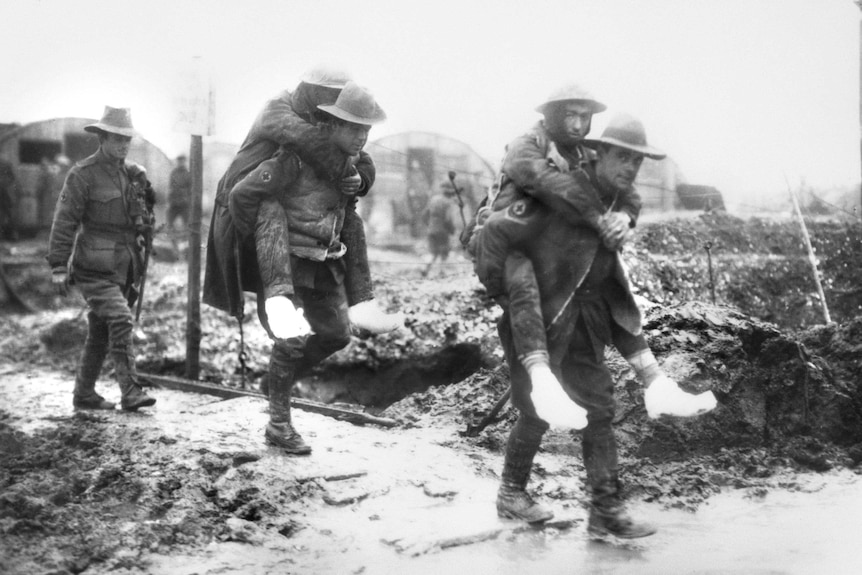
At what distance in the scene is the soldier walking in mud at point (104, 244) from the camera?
5.32 meters

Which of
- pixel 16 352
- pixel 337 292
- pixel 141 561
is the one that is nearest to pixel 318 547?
pixel 141 561

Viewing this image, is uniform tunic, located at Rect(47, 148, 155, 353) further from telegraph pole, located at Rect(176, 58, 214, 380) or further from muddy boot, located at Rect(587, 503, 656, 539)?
muddy boot, located at Rect(587, 503, 656, 539)

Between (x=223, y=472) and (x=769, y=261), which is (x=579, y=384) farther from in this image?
(x=769, y=261)

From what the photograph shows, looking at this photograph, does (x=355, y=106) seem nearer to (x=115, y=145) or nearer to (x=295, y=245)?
(x=295, y=245)

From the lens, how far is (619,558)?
10.4 feet

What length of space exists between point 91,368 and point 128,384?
43 centimetres

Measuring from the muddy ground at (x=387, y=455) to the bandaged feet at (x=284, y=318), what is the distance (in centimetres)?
68

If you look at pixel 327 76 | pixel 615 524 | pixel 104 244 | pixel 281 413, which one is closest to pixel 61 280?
pixel 104 244

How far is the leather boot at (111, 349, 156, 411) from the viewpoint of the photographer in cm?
538

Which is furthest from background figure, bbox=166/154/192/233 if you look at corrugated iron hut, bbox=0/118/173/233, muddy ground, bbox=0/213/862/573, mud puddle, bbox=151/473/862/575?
mud puddle, bbox=151/473/862/575

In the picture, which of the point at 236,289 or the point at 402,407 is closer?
the point at 236,289

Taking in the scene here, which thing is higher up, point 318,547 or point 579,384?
point 579,384

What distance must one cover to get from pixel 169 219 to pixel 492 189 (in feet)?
35.4

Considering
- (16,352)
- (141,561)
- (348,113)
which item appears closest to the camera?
(141,561)
